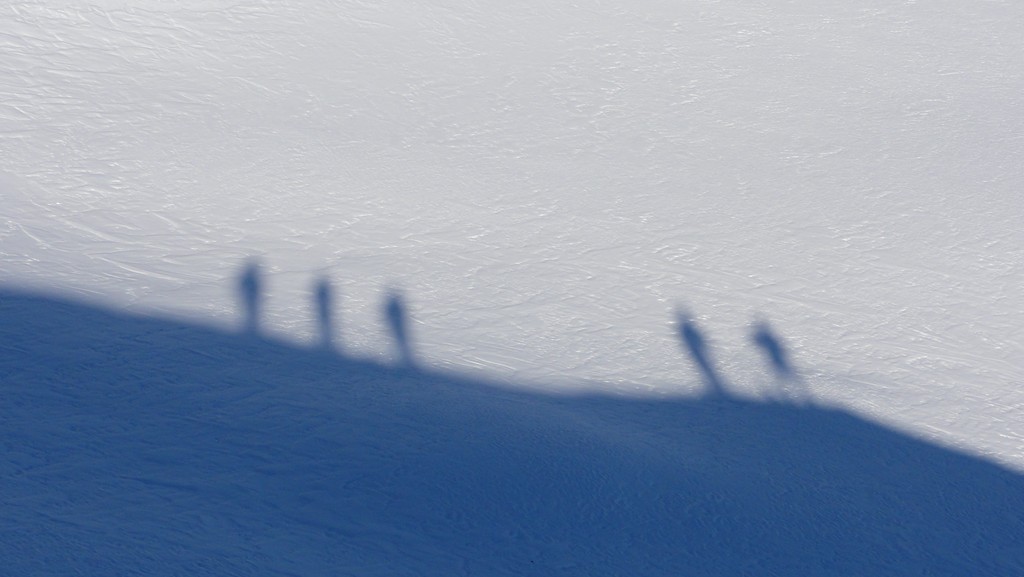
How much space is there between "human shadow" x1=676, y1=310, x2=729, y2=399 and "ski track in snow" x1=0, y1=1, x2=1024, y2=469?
72mm

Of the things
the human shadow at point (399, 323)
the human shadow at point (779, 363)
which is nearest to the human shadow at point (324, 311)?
the human shadow at point (399, 323)

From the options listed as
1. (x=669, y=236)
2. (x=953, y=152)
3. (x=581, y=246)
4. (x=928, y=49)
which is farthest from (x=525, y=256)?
(x=928, y=49)

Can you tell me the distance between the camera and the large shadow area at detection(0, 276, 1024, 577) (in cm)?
345

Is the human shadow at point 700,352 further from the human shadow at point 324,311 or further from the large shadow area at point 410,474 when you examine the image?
the human shadow at point 324,311

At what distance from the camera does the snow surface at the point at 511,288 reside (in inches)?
150

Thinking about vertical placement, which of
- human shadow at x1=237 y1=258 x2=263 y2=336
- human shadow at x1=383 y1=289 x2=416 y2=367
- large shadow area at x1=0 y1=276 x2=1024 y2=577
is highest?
human shadow at x1=237 y1=258 x2=263 y2=336

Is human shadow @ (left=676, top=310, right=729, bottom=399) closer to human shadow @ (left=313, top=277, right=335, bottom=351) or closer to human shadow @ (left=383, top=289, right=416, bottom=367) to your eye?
human shadow @ (left=383, top=289, right=416, bottom=367)

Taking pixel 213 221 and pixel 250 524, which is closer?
pixel 250 524

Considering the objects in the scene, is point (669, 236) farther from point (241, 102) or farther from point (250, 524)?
→ point (250, 524)

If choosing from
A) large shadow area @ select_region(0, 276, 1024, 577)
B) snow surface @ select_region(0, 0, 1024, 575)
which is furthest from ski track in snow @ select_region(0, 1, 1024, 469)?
large shadow area @ select_region(0, 276, 1024, 577)

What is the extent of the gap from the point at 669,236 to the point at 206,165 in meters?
2.61

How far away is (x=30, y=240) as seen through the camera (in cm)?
533

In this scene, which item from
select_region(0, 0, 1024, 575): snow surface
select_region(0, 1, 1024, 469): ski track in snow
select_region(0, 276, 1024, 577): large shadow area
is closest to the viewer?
select_region(0, 276, 1024, 577): large shadow area

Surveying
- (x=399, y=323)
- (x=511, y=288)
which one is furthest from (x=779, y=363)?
(x=399, y=323)
